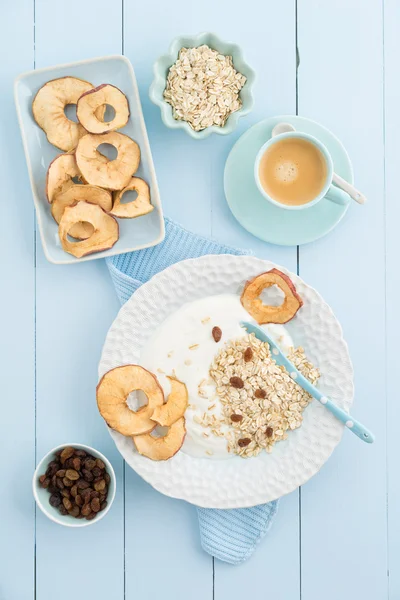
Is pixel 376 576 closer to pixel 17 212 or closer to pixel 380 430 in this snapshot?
pixel 380 430

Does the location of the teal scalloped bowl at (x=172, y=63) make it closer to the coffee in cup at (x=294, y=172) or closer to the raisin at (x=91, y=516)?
the coffee in cup at (x=294, y=172)

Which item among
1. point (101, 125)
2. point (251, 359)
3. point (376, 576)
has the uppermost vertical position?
point (101, 125)

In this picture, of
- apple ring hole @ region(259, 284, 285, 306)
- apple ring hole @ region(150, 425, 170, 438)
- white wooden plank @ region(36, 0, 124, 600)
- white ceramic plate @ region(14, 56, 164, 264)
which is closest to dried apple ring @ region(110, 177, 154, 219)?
white ceramic plate @ region(14, 56, 164, 264)

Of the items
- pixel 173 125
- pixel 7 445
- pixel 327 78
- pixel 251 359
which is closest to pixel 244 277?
pixel 251 359

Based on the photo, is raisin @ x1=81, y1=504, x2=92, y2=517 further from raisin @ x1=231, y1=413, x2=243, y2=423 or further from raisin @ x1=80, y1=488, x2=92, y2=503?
raisin @ x1=231, y1=413, x2=243, y2=423

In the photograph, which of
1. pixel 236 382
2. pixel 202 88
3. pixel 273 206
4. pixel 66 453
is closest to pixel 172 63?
pixel 202 88

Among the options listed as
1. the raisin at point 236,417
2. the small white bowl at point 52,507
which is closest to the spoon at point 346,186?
the raisin at point 236,417
